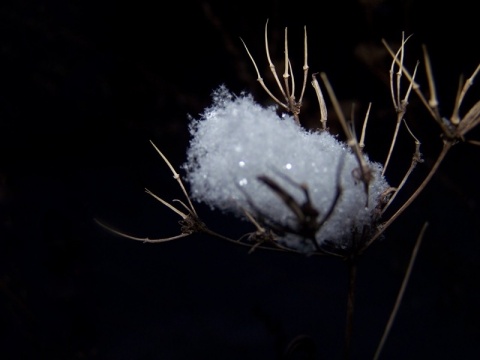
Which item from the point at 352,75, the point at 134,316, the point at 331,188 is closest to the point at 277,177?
the point at 331,188

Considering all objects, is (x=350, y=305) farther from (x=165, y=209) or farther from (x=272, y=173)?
(x=165, y=209)

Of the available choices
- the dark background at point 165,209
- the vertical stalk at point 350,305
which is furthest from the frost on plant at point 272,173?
the dark background at point 165,209

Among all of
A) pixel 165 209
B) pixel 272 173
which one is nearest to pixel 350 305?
pixel 272 173

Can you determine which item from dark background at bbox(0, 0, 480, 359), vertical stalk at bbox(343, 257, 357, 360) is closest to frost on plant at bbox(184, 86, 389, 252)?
vertical stalk at bbox(343, 257, 357, 360)

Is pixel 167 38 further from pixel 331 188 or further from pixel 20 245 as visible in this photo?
pixel 331 188

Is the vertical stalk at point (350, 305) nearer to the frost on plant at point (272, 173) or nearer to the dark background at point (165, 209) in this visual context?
the frost on plant at point (272, 173)

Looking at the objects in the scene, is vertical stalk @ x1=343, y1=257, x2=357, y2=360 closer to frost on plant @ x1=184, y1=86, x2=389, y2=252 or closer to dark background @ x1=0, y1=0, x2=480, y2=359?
frost on plant @ x1=184, y1=86, x2=389, y2=252
